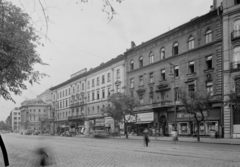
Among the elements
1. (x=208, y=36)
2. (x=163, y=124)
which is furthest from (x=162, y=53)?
(x=163, y=124)

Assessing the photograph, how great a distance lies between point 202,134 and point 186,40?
13211 millimetres

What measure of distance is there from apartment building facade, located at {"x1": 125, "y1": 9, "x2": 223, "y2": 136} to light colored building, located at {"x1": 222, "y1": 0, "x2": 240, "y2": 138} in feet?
3.10

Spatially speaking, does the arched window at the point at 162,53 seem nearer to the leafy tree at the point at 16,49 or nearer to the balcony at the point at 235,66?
the balcony at the point at 235,66

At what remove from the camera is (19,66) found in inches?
516

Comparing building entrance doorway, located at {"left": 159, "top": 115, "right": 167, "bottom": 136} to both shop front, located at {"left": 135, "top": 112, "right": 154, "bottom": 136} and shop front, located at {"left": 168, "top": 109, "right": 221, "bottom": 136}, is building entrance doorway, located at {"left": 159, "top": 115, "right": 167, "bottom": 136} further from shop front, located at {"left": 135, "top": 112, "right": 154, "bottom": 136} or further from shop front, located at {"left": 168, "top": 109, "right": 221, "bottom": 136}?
shop front, located at {"left": 135, "top": 112, "right": 154, "bottom": 136}

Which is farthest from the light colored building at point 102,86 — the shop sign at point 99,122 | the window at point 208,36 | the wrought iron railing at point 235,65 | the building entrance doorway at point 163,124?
the wrought iron railing at point 235,65

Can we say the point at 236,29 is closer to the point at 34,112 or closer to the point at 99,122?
the point at 99,122

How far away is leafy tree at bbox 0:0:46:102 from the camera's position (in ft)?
38.8

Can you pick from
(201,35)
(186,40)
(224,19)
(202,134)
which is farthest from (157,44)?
(202,134)

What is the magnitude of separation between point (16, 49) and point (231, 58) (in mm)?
27972

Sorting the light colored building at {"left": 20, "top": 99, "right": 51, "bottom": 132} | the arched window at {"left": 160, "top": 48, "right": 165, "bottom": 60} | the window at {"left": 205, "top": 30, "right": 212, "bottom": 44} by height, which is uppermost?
the window at {"left": 205, "top": 30, "right": 212, "bottom": 44}

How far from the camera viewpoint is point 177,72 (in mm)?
42000

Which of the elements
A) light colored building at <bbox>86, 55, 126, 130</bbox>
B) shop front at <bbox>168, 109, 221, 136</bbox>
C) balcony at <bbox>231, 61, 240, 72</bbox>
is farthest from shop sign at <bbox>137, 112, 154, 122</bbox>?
balcony at <bbox>231, 61, 240, 72</bbox>

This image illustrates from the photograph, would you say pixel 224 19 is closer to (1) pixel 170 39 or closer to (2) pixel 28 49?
(1) pixel 170 39
